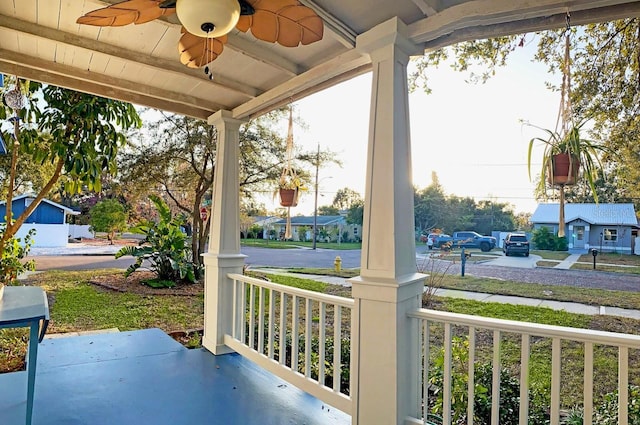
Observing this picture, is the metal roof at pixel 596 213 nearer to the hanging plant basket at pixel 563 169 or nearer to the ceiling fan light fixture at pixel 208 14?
the hanging plant basket at pixel 563 169

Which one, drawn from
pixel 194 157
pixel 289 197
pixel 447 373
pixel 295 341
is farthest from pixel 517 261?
pixel 194 157

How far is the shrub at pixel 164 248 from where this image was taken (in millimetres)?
6660

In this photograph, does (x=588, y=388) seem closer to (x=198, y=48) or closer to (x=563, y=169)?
(x=563, y=169)

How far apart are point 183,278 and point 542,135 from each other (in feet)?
21.1

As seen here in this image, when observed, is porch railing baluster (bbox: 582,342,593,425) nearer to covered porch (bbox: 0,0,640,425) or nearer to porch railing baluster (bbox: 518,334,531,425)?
covered porch (bbox: 0,0,640,425)

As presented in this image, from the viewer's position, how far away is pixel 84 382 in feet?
9.11

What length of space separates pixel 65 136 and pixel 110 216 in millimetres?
4992

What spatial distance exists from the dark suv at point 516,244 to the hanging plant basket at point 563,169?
650 mm

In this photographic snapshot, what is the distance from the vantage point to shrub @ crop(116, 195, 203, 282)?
6.66 metres

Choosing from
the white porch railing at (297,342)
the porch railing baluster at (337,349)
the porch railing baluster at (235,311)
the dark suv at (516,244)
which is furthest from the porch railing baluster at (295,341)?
the dark suv at (516,244)

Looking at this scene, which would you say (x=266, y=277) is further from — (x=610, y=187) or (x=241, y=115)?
(x=610, y=187)

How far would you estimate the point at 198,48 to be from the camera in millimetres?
1861

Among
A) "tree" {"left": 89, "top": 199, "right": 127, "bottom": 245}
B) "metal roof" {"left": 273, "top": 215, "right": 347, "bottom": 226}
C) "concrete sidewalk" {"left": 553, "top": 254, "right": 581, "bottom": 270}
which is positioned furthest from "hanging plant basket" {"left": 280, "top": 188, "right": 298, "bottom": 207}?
"tree" {"left": 89, "top": 199, "right": 127, "bottom": 245}

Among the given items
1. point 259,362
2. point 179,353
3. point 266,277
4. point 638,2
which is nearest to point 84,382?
point 179,353
